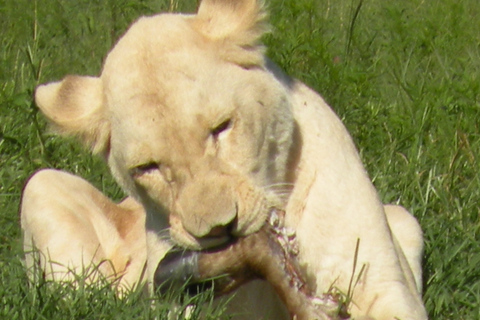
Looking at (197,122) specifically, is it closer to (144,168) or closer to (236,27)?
(144,168)

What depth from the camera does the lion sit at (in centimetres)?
352

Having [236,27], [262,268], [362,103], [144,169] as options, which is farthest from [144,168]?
[362,103]

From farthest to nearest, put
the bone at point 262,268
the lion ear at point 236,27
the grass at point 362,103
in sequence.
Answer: the grass at point 362,103
the lion ear at point 236,27
the bone at point 262,268

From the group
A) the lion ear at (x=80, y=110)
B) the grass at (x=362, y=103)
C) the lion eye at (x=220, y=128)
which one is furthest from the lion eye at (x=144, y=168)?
the grass at (x=362, y=103)

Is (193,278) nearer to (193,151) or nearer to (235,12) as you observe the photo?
(193,151)

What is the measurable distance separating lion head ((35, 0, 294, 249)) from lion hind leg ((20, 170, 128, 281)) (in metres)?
0.73

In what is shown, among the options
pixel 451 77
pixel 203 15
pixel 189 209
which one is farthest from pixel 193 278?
pixel 451 77

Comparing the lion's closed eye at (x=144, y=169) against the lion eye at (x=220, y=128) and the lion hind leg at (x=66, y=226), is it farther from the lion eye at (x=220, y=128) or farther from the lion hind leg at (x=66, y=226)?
the lion hind leg at (x=66, y=226)

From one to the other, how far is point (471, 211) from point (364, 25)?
8.80 feet

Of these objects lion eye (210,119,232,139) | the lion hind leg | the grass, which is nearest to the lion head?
lion eye (210,119,232,139)

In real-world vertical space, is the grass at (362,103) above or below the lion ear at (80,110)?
below

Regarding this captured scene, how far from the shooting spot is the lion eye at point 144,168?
11.9 feet

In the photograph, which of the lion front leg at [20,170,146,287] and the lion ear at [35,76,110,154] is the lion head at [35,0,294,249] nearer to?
the lion ear at [35,76,110,154]

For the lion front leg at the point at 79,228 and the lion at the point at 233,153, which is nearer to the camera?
the lion at the point at 233,153
